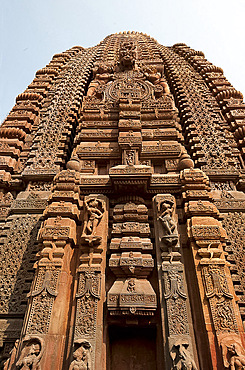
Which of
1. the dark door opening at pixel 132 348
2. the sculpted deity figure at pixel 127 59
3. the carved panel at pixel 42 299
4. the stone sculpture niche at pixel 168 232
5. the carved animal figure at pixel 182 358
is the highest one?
the sculpted deity figure at pixel 127 59

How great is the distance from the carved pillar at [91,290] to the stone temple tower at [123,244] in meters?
0.02

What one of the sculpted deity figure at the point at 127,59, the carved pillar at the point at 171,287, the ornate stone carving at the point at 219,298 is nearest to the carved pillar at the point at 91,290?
the carved pillar at the point at 171,287

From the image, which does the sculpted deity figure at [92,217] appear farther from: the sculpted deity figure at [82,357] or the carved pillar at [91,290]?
the sculpted deity figure at [82,357]

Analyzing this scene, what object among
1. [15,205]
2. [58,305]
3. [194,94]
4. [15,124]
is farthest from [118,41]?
[58,305]

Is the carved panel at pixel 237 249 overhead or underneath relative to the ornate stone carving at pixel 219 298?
overhead

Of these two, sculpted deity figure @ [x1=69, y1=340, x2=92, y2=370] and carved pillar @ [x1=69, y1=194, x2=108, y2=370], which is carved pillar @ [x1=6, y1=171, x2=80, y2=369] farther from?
sculpted deity figure @ [x1=69, y1=340, x2=92, y2=370]

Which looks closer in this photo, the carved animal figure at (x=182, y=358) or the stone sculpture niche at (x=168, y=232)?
the carved animal figure at (x=182, y=358)

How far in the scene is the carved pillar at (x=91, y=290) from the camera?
436 centimetres

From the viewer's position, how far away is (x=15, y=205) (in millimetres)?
7934

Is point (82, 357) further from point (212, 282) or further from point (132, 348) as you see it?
point (212, 282)

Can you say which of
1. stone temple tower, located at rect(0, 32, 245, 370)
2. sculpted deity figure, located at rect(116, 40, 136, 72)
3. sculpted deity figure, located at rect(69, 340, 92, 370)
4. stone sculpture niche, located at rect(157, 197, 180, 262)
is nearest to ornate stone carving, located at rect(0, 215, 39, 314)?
stone temple tower, located at rect(0, 32, 245, 370)

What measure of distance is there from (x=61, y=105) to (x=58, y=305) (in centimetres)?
1025

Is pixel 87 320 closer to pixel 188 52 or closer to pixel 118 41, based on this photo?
pixel 188 52

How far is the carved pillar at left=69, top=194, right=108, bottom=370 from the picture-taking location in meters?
4.36
